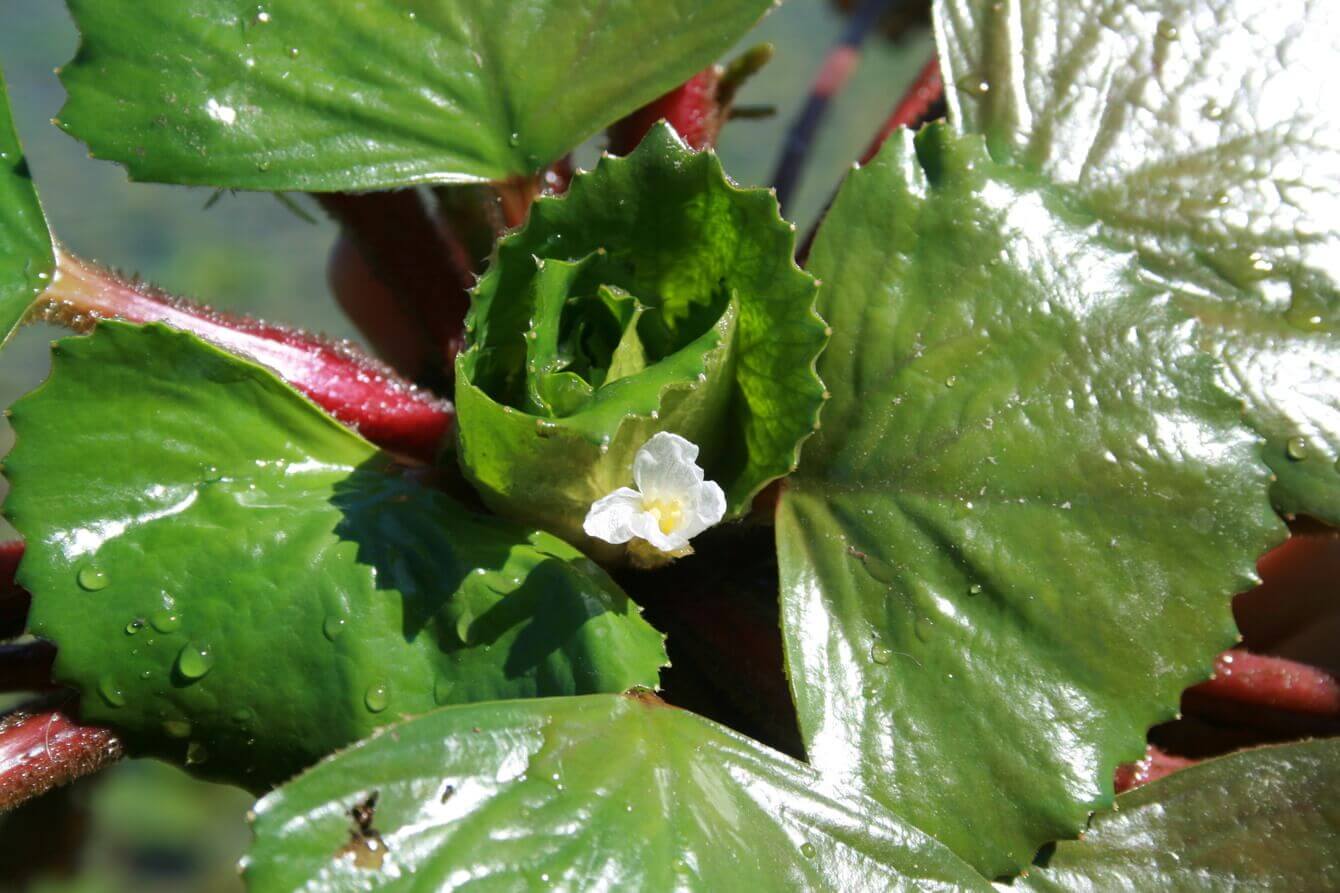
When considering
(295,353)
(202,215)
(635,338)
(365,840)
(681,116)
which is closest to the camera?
(365,840)

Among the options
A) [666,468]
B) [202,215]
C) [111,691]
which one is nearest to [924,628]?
[666,468]

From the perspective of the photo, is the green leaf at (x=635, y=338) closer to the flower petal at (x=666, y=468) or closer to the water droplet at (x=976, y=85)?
the flower petal at (x=666, y=468)

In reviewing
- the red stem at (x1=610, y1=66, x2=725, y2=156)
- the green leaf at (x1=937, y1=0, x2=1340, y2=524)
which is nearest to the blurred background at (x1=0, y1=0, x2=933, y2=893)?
the red stem at (x1=610, y1=66, x2=725, y2=156)

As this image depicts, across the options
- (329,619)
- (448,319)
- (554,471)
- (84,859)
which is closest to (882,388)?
(554,471)

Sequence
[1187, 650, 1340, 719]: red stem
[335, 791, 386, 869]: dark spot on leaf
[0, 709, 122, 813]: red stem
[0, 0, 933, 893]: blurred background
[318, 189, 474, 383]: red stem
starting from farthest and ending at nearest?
[0, 0, 933, 893]: blurred background → [318, 189, 474, 383]: red stem → [1187, 650, 1340, 719]: red stem → [0, 709, 122, 813]: red stem → [335, 791, 386, 869]: dark spot on leaf

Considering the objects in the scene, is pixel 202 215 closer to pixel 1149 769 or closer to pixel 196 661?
pixel 196 661

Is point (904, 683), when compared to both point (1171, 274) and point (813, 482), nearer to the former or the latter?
point (813, 482)

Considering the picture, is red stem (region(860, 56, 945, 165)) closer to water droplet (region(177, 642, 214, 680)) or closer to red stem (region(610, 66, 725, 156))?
red stem (region(610, 66, 725, 156))
